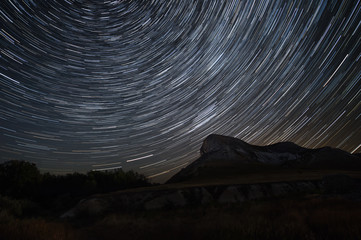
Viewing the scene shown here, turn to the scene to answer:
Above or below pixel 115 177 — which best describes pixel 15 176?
above

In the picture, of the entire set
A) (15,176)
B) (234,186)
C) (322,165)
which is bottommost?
(322,165)

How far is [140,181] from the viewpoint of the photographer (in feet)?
143

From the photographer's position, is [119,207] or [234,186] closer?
[119,207]

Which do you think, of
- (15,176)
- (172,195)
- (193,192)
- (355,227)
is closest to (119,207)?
(172,195)

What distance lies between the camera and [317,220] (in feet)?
18.8

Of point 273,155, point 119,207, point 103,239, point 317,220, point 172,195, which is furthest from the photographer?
point 273,155

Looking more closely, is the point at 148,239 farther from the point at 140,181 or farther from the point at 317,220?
the point at 140,181

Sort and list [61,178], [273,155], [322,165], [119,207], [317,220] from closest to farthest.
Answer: [317,220] → [119,207] → [61,178] → [322,165] → [273,155]

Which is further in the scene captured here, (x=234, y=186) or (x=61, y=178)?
(x=61, y=178)

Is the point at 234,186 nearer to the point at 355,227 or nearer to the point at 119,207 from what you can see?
the point at 119,207

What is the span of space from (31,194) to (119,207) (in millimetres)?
23070

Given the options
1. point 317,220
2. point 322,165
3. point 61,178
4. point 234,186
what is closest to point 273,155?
point 322,165

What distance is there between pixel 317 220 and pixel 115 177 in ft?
134

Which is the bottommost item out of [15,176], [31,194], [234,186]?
[234,186]
